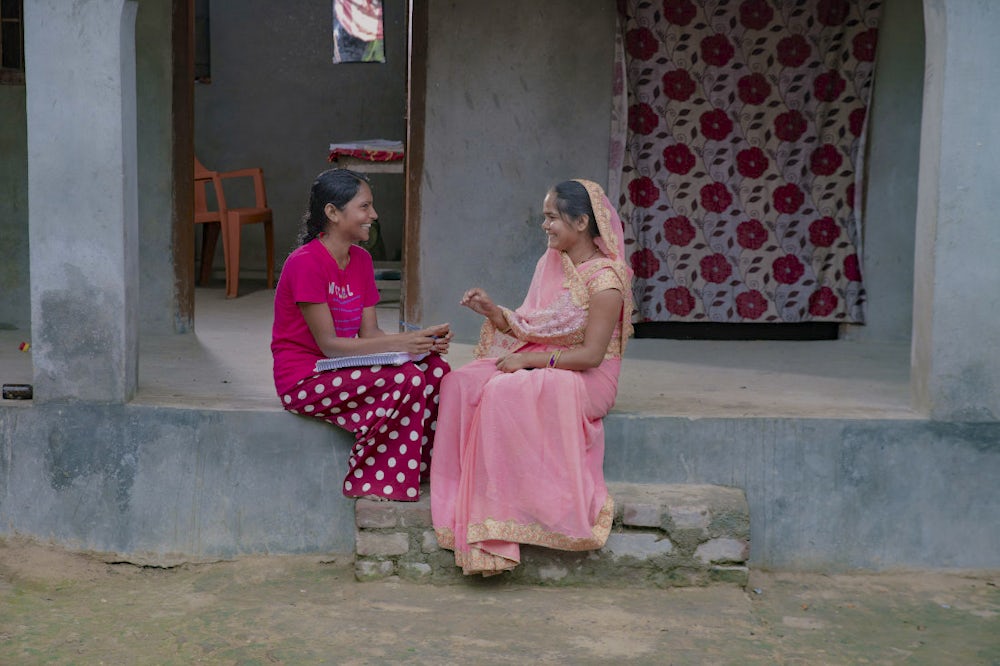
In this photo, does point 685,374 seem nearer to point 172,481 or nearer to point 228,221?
point 172,481

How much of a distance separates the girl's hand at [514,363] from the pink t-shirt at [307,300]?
618mm

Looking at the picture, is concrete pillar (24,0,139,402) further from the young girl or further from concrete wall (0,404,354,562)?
the young girl

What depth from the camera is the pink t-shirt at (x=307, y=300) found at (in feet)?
14.6

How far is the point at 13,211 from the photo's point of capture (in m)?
7.04

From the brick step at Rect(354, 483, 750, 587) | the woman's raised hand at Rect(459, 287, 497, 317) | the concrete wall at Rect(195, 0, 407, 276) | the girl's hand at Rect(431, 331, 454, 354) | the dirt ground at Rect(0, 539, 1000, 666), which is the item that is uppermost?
the concrete wall at Rect(195, 0, 407, 276)

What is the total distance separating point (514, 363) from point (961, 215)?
1.76m

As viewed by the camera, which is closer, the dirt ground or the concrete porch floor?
the dirt ground

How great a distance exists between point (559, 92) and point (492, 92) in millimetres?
375

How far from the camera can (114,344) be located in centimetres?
464

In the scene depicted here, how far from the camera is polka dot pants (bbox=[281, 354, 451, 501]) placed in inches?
175

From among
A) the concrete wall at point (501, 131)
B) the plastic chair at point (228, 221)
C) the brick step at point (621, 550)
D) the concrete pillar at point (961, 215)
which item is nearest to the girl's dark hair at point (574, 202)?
the brick step at point (621, 550)

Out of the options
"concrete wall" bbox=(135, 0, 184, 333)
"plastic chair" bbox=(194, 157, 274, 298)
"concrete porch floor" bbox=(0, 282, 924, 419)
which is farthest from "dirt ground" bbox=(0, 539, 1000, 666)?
"plastic chair" bbox=(194, 157, 274, 298)

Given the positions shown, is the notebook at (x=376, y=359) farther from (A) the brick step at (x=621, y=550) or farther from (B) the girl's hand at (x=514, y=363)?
(A) the brick step at (x=621, y=550)

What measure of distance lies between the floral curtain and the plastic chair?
3657mm
